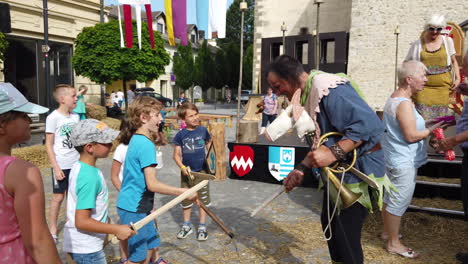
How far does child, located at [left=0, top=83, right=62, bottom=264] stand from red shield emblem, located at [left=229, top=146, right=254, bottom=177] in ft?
18.5

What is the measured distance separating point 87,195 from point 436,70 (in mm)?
5030

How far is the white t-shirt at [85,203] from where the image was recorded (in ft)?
7.61

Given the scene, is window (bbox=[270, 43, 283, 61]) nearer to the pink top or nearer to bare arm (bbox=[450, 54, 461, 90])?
bare arm (bbox=[450, 54, 461, 90])

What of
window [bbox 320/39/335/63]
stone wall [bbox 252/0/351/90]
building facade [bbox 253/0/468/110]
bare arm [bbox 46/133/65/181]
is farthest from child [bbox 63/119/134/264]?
window [bbox 320/39/335/63]

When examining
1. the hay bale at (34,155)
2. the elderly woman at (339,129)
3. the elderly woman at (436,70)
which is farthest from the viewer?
the hay bale at (34,155)

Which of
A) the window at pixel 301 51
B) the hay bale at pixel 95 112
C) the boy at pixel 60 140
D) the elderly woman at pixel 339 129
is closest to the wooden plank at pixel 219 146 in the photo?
the boy at pixel 60 140

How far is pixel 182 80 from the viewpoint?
42.2 m

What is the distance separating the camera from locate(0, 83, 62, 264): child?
1.52 m

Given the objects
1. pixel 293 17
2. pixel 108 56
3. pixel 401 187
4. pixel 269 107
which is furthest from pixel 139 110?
pixel 293 17

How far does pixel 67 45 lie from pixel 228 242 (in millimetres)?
18369

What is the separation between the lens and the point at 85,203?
90.4 inches

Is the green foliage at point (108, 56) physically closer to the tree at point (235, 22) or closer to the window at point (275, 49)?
the window at point (275, 49)

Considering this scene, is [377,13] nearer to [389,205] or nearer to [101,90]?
[101,90]

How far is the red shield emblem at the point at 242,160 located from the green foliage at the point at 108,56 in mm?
12616
